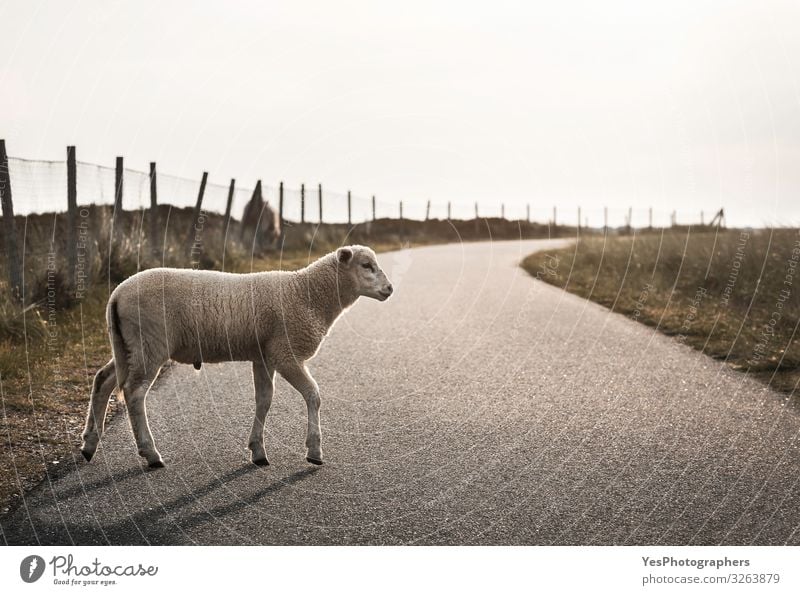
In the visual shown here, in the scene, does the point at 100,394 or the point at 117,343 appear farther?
the point at 100,394

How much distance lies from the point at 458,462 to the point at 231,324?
1733 millimetres

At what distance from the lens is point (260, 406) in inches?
199

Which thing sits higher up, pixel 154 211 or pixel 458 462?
pixel 154 211

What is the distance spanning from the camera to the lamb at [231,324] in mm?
4855

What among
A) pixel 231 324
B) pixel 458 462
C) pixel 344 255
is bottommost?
pixel 458 462

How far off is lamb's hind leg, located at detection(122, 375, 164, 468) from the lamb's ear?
143 centimetres

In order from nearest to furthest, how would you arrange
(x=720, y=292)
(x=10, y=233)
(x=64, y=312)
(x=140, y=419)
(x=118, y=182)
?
1. (x=140, y=419)
2. (x=64, y=312)
3. (x=10, y=233)
4. (x=118, y=182)
5. (x=720, y=292)

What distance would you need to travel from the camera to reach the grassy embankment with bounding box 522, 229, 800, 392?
29.4 feet

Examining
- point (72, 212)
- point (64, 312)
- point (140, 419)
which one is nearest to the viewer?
point (140, 419)

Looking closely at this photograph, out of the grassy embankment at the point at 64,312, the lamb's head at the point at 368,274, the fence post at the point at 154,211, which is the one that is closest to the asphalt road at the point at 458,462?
the grassy embankment at the point at 64,312

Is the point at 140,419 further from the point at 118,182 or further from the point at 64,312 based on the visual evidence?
the point at 118,182

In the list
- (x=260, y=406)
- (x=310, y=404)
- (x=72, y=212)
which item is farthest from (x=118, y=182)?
(x=310, y=404)

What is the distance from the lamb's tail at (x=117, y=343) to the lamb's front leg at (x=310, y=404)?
0.98 m

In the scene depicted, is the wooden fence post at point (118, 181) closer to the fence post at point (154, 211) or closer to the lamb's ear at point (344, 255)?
the fence post at point (154, 211)
